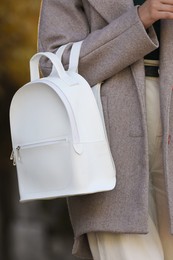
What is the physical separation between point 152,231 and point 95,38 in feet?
2.02

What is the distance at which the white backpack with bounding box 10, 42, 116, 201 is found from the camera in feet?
8.13

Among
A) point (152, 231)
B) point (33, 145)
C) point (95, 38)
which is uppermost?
point (95, 38)

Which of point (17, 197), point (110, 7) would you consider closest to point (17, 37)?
point (17, 197)

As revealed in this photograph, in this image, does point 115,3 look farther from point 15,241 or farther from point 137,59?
point 15,241

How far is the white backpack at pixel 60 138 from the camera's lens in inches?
97.6

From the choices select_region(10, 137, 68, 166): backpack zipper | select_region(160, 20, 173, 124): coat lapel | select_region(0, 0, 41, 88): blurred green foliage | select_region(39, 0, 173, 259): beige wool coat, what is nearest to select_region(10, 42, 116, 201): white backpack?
select_region(10, 137, 68, 166): backpack zipper

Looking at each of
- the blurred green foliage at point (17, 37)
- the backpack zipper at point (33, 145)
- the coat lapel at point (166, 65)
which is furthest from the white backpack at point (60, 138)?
the blurred green foliage at point (17, 37)

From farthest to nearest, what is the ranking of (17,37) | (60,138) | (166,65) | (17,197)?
(17,197) < (17,37) < (166,65) < (60,138)

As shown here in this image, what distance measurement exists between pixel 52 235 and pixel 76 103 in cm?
289

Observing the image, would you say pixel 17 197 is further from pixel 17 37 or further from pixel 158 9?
pixel 158 9

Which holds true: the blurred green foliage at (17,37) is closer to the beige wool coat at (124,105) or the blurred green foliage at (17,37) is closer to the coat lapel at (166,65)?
the beige wool coat at (124,105)

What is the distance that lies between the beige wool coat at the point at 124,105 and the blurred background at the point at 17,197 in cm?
229

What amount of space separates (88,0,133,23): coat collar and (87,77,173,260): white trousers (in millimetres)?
227

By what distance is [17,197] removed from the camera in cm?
523
